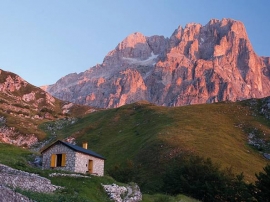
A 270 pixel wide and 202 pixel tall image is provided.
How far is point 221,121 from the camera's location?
98.2 m

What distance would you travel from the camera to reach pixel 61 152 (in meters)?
45.5

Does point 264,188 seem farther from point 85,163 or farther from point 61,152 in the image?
point 61,152

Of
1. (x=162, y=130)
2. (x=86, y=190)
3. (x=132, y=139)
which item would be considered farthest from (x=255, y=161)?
(x=86, y=190)

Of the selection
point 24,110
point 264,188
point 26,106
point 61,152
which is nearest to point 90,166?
point 61,152

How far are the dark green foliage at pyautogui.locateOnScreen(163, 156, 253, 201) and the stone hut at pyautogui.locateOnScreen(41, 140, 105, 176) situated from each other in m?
11.2

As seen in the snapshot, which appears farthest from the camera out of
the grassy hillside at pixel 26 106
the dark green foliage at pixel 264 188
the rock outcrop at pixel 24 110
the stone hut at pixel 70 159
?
the grassy hillside at pixel 26 106

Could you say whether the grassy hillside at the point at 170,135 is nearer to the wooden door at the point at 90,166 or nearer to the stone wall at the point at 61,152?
the wooden door at the point at 90,166

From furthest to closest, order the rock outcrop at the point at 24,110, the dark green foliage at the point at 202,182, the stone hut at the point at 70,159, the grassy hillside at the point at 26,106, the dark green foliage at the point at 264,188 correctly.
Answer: the grassy hillside at the point at 26,106
the rock outcrop at the point at 24,110
the dark green foliage at the point at 202,182
the stone hut at the point at 70,159
the dark green foliage at the point at 264,188

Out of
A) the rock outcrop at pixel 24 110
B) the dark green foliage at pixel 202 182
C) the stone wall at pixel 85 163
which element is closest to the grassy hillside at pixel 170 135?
the dark green foliage at pixel 202 182

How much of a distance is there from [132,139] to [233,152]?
948 inches

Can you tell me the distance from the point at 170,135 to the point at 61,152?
127ft

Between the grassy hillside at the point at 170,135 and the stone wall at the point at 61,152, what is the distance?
13969 millimetres

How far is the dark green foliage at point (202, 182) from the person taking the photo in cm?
4774

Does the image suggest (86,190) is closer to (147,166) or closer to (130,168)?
(130,168)
